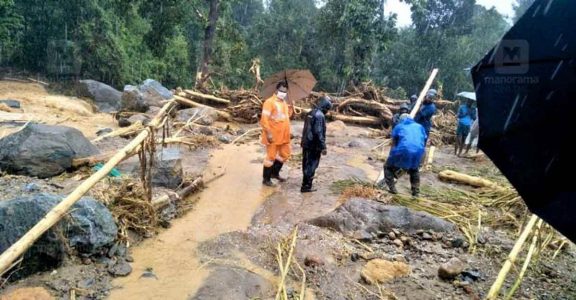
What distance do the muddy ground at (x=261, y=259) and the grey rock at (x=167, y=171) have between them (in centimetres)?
39

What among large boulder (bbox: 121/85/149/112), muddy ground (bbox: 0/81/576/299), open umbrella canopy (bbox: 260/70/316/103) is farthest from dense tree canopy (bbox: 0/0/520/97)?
muddy ground (bbox: 0/81/576/299)

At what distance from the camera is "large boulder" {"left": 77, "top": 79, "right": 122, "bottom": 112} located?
1828cm

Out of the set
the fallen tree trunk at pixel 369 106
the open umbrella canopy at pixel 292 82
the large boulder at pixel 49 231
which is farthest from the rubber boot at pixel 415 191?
the fallen tree trunk at pixel 369 106

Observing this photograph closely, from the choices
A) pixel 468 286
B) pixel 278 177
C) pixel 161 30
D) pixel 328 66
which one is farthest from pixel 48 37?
pixel 468 286

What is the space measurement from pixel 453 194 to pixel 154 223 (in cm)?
483

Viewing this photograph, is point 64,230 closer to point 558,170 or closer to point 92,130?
point 558,170

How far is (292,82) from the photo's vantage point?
788cm

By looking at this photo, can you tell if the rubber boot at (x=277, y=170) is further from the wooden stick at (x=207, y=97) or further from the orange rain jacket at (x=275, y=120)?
the wooden stick at (x=207, y=97)

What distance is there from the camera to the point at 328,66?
2322cm

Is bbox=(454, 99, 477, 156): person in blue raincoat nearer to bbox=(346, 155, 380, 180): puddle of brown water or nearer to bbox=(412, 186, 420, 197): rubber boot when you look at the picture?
bbox=(346, 155, 380, 180): puddle of brown water

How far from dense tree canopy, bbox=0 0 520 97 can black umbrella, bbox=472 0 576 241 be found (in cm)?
1396

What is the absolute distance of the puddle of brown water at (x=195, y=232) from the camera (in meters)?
3.56

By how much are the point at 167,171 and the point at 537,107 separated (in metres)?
5.03
